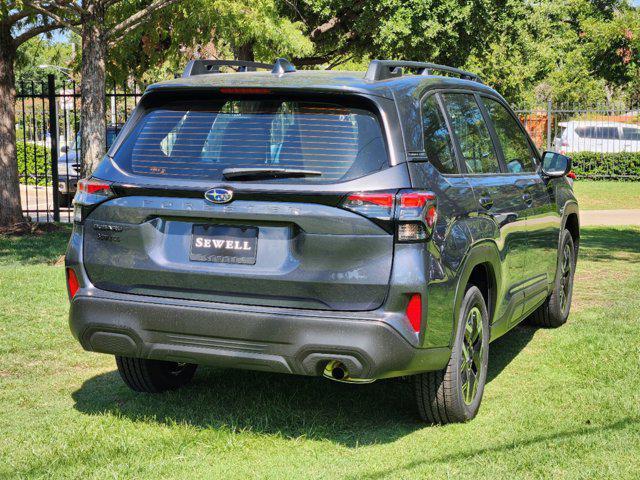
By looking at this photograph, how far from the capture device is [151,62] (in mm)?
16750

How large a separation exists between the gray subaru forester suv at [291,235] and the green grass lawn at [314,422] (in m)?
0.39

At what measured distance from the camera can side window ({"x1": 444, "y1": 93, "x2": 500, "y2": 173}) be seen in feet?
18.0

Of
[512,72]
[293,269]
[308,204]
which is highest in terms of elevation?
[308,204]

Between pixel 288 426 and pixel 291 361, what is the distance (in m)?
0.80

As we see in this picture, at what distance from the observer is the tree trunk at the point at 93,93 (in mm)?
12422

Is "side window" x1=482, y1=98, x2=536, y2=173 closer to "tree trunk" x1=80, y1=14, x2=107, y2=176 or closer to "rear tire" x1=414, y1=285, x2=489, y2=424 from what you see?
"rear tire" x1=414, y1=285, x2=489, y2=424

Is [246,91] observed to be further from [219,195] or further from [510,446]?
[510,446]

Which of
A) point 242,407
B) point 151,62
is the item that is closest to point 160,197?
point 242,407

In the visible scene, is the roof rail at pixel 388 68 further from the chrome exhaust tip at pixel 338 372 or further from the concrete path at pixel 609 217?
the concrete path at pixel 609 217

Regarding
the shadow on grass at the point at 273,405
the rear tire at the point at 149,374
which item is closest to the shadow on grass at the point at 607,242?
the shadow on grass at the point at 273,405

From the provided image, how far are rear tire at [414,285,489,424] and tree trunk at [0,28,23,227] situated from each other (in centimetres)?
1175

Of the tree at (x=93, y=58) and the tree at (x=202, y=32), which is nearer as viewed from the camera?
the tree at (x=93, y=58)

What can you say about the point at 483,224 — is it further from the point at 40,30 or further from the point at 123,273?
the point at 40,30

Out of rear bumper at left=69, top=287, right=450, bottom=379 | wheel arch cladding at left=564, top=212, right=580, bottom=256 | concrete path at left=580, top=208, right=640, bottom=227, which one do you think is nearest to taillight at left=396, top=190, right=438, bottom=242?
rear bumper at left=69, top=287, right=450, bottom=379
